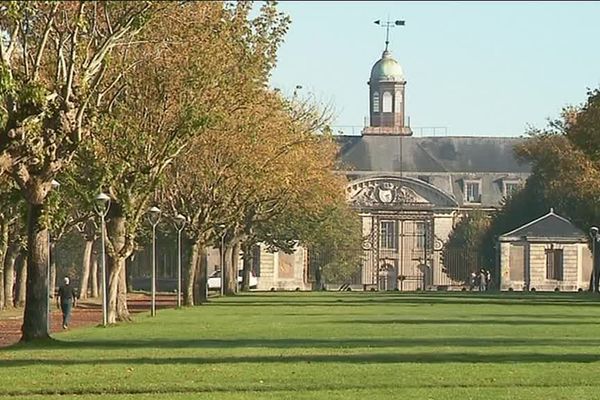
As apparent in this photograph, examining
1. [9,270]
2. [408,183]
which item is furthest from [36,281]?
[408,183]

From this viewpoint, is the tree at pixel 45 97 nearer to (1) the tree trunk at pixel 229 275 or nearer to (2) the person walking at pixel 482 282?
(1) the tree trunk at pixel 229 275

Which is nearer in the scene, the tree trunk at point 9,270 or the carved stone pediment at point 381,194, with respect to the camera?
the tree trunk at point 9,270

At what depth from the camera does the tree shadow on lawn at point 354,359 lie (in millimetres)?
29266

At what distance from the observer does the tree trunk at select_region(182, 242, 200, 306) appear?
6569 cm

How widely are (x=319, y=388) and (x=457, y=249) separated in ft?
345

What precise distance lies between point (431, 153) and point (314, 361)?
140 meters

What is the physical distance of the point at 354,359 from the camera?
97.7ft

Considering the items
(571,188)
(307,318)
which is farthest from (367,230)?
(307,318)

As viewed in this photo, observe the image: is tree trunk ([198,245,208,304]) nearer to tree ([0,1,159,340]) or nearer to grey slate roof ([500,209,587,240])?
A: tree ([0,1,159,340])

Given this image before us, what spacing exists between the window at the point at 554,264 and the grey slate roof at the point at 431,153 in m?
49.1

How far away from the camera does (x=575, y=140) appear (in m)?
71.3

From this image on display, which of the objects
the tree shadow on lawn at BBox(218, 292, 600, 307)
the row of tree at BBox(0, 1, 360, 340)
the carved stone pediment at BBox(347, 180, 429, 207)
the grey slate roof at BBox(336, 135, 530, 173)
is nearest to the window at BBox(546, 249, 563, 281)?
the carved stone pediment at BBox(347, 180, 429, 207)

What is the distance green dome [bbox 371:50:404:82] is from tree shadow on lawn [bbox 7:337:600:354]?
15693cm

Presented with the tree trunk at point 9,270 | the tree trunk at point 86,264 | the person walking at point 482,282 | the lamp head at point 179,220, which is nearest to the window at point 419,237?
the person walking at point 482,282
